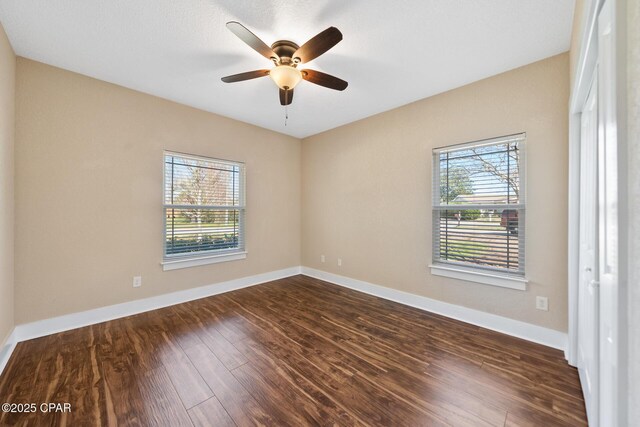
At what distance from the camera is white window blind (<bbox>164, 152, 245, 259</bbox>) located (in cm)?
337

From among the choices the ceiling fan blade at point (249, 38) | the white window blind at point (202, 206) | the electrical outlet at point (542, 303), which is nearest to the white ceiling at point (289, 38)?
the ceiling fan blade at point (249, 38)

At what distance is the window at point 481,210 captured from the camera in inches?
101

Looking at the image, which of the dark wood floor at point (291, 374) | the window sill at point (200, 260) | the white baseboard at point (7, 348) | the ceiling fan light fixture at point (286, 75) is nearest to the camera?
the dark wood floor at point (291, 374)

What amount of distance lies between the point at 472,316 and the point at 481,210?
117cm

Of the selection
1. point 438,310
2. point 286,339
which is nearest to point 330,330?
point 286,339

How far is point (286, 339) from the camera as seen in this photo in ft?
7.97

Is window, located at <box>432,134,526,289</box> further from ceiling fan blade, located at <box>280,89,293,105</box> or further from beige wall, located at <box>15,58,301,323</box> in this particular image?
beige wall, located at <box>15,58,301,323</box>

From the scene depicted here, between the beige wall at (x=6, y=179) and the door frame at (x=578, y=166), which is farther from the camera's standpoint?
the beige wall at (x=6, y=179)

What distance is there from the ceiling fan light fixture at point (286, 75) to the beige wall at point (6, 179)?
2.11 meters

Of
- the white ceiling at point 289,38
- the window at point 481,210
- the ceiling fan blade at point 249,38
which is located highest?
the white ceiling at point 289,38

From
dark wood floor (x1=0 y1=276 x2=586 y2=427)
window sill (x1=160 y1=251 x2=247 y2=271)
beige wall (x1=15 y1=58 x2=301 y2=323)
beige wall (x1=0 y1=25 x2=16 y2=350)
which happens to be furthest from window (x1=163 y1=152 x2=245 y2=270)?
beige wall (x1=0 y1=25 x2=16 y2=350)

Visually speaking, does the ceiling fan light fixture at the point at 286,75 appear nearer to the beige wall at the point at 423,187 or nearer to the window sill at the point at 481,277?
the beige wall at the point at 423,187

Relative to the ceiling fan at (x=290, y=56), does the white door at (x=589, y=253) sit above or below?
below

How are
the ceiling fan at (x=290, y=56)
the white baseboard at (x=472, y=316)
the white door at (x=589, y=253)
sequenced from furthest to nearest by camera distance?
the white baseboard at (x=472, y=316) < the ceiling fan at (x=290, y=56) < the white door at (x=589, y=253)
